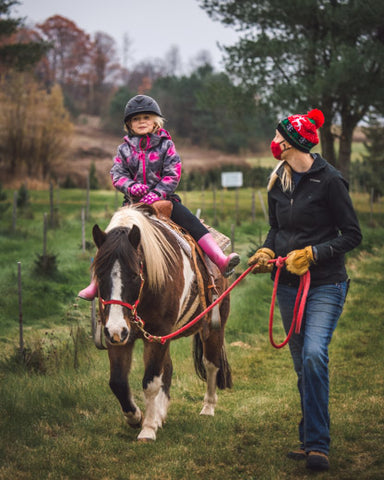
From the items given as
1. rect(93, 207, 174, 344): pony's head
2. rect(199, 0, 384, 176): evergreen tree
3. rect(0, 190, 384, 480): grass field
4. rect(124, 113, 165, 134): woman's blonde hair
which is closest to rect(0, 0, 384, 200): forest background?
rect(199, 0, 384, 176): evergreen tree

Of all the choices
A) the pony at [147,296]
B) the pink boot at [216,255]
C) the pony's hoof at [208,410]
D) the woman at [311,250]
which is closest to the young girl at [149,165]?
the pink boot at [216,255]

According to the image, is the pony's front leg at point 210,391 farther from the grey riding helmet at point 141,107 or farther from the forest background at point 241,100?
the forest background at point 241,100

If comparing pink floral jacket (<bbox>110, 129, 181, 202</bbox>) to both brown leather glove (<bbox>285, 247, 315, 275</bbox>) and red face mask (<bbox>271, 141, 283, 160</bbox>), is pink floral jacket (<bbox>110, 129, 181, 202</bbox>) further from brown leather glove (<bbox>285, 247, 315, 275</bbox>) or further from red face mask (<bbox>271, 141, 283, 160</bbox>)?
brown leather glove (<bbox>285, 247, 315, 275</bbox>)

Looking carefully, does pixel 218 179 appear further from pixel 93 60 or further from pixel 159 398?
pixel 93 60

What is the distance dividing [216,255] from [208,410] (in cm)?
149

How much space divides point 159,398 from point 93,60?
2544 inches

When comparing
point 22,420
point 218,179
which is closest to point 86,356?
point 22,420

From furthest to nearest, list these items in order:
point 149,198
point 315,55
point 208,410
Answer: point 315,55, point 208,410, point 149,198

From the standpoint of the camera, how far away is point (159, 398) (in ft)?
14.3

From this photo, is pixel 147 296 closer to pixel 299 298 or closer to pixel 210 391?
pixel 299 298

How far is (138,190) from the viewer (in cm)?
450

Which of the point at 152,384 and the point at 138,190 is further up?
the point at 138,190

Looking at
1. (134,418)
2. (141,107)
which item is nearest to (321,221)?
(141,107)

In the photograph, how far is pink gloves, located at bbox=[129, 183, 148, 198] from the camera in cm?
450
